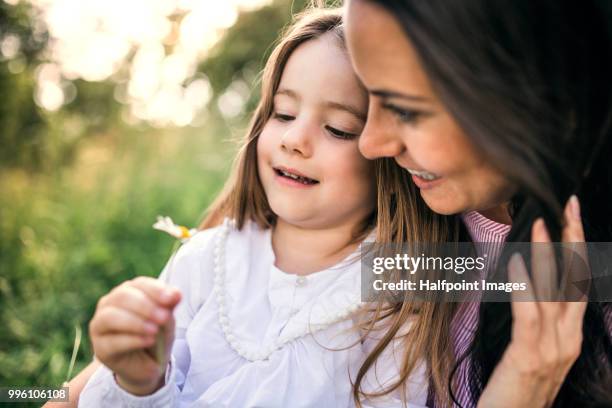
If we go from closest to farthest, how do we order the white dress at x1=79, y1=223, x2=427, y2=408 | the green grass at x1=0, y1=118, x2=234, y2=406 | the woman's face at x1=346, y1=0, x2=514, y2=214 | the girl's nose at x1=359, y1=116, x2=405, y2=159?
the woman's face at x1=346, y1=0, x2=514, y2=214, the girl's nose at x1=359, y1=116, x2=405, y2=159, the white dress at x1=79, y1=223, x2=427, y2=408, the green grass at x1=0, y1=118, x2=234, y2=406

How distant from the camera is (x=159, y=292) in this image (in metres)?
1.10

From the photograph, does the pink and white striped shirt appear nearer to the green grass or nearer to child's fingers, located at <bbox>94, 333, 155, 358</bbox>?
child's fingers, located at <bbox>94, 333, 155, 358</bbox>

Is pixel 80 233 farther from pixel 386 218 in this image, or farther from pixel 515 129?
pixel 515 129

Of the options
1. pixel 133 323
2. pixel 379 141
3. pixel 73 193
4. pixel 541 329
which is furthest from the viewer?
pixel 73 193

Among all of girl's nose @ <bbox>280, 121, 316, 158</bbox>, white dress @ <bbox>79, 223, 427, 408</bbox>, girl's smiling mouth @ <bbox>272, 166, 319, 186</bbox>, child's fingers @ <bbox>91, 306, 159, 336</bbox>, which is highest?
→ girl's nose @ <bbox>280, 121, 316, 158</bbox>

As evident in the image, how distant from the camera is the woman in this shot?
1.14 meters

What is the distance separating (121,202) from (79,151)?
31.5 inches

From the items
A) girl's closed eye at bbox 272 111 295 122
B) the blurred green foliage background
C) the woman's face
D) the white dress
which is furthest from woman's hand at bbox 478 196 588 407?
the blurred green foliage background

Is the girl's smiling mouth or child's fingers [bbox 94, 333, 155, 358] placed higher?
the girl's smiling mouth

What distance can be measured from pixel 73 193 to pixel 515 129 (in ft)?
10.4

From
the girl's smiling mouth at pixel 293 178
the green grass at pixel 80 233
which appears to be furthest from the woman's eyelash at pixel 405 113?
the green grass at pixel 80 233

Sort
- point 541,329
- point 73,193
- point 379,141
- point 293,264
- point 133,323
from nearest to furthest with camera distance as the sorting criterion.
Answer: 1. point 133,323
2. point 541,329
3. point 379,141
4. point 293,264
5. point 73,193

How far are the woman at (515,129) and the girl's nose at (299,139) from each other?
22 cm

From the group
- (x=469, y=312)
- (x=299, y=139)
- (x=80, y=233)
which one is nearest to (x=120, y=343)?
(x=299, y=139)
